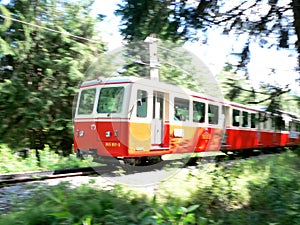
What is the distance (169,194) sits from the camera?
503 cm

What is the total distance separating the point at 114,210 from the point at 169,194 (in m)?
1.38

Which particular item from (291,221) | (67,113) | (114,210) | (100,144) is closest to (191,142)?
(100,144)

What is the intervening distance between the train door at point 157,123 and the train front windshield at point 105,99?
731 millimetres

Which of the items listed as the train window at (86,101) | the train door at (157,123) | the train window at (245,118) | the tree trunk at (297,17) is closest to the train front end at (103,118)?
the train window at (86,101)

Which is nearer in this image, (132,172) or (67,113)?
(132,172)

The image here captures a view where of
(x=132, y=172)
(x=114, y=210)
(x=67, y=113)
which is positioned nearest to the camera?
(x=114, y=210)

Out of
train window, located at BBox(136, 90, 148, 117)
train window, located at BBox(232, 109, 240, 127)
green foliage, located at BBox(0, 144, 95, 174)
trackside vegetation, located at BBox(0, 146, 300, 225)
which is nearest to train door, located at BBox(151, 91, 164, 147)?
train window, located at BBox(136, 90, 148, 117)

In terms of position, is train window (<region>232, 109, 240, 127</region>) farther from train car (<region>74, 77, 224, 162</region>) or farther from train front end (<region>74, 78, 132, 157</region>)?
train front end (<region>74, 78, 132, 157</region>)

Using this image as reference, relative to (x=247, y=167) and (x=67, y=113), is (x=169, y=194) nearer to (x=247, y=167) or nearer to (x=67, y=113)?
(x=247, y=167)

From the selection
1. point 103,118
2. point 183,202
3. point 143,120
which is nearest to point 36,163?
point 103,118

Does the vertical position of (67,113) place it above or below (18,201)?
above

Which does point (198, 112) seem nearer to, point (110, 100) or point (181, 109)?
point (181, 109)

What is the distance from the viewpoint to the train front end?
21.6 ft

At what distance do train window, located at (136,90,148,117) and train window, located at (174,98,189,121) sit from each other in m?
0.62
